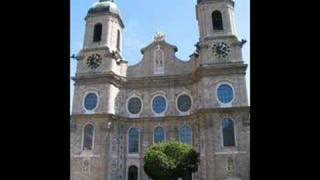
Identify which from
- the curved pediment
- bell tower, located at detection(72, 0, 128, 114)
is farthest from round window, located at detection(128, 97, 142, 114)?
the curved pediment

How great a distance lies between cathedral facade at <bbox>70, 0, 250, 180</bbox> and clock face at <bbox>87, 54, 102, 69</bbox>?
0.33ft

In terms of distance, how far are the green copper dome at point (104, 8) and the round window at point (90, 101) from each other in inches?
384

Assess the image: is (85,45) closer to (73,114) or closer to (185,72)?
(73,114)

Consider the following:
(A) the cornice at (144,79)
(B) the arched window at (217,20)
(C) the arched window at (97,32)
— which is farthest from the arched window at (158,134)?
(C) the arched window at (97,32)

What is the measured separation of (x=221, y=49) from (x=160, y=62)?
21.8 feet

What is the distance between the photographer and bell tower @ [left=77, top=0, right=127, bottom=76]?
36.0 meters

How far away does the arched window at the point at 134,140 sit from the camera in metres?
33.7

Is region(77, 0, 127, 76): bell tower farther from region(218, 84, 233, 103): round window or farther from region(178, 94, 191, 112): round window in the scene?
region(218, 84, 233, 103): round window

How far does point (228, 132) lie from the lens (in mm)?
30578
